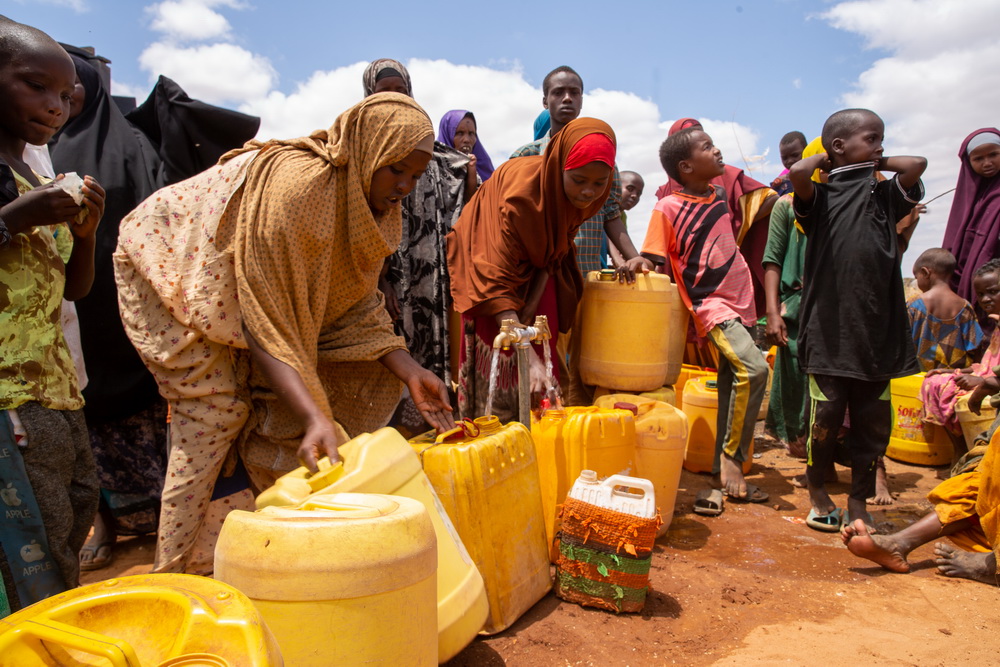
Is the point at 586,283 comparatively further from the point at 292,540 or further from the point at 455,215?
the point at 292,540

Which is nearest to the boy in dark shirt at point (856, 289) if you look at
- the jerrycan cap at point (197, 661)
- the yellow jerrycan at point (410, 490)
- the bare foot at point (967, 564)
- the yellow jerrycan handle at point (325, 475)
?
the bare foot at point (967, 564)

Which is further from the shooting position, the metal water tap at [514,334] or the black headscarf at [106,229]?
the black headscarf at [106,229]

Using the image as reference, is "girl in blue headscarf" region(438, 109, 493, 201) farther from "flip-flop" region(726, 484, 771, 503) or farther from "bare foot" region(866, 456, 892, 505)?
"bare foot" region(866, 456, 892, 505)

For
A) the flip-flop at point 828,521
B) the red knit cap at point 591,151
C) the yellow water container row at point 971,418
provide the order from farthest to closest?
the yellow water container row at point 971,418, the flip-flop at point 828,521, the red knit cap at point 591,151

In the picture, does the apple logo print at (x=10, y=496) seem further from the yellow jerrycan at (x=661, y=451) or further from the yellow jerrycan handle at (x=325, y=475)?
the yellow jerrycan at (x=661, y=451)

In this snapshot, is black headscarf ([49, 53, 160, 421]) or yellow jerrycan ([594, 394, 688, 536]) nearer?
black headscarf ([49, 53, 160, 421])

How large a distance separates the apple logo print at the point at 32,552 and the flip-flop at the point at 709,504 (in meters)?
3.16

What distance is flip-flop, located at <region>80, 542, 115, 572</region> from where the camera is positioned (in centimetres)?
328

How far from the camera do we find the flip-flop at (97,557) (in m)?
3.28

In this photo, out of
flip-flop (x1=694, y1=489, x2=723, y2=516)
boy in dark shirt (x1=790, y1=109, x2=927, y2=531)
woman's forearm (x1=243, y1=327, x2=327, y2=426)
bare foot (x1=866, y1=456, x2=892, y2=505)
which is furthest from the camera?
bare foot (x1=866, y1=456, x2=892, y2=505)

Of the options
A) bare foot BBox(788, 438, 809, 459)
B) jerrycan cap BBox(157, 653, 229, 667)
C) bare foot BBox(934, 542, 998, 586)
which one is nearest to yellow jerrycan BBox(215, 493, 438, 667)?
jerrycan cap BBox(157, 653, 229, 667)

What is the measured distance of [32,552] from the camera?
6.11 feet

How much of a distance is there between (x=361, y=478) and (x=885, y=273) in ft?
10.1

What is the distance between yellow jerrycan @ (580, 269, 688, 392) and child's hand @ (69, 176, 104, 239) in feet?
8.67
